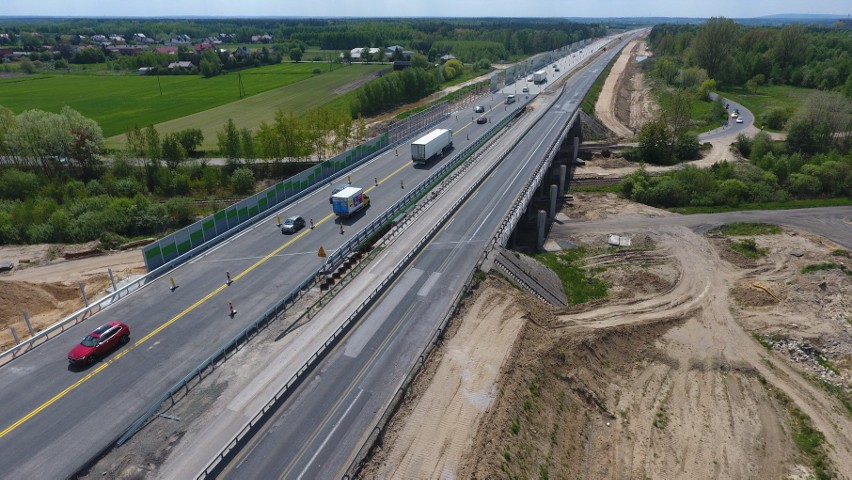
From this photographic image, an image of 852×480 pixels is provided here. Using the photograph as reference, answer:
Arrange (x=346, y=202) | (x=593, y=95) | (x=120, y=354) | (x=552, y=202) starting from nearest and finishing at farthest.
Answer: (x=120, y=354), (x=346, y=202), (x=552, y=202), (x=593, y=95)

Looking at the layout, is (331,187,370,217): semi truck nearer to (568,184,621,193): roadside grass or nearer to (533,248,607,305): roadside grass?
(533,248,607,305): roadside grass

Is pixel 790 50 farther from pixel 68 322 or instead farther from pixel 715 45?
pixel 68 322

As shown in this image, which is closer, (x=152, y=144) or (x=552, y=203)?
(x=552, y=203)

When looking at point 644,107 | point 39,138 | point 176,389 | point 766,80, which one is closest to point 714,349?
point 176,389

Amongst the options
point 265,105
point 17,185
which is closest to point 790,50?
point 265,105

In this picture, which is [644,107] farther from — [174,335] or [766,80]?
[174,335]

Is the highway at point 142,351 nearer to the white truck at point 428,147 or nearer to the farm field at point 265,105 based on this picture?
the white truck at point 428,147
